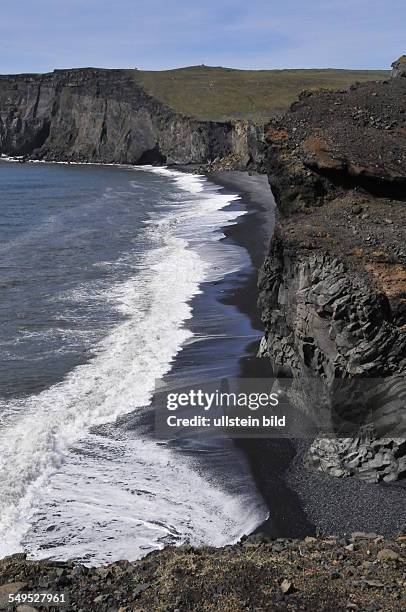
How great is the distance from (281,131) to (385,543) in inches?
477

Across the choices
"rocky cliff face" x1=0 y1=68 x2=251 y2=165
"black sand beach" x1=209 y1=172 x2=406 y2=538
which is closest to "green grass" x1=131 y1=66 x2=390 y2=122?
"rocky cliff face" x1=0 y1=68 x2=251 y2=165

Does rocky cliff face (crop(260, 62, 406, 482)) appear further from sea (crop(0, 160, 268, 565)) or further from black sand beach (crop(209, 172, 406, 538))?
sea (crop(0, 160, 268, 565))

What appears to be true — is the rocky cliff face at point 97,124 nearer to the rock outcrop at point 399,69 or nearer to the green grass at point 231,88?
the green grass at point 231,88

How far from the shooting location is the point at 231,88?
13575 cm

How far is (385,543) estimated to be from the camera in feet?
35.7

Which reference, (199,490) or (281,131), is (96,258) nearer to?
(281,131)

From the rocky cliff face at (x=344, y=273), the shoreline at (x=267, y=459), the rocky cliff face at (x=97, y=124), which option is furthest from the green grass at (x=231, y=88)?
the rocky cliff face at (x=344, y=273)

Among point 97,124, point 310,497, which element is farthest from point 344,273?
point 97,124

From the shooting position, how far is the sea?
12773 millimetres

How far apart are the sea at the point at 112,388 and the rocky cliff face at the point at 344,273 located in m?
2.40

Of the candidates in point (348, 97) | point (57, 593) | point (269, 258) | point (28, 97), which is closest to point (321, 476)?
point (57, 593)

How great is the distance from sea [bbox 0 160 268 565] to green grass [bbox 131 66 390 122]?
73475 millimetres

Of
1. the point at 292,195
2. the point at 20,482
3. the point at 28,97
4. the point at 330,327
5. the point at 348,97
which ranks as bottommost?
the point at 20,482

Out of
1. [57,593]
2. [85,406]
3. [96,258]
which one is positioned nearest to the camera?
[57,593]
